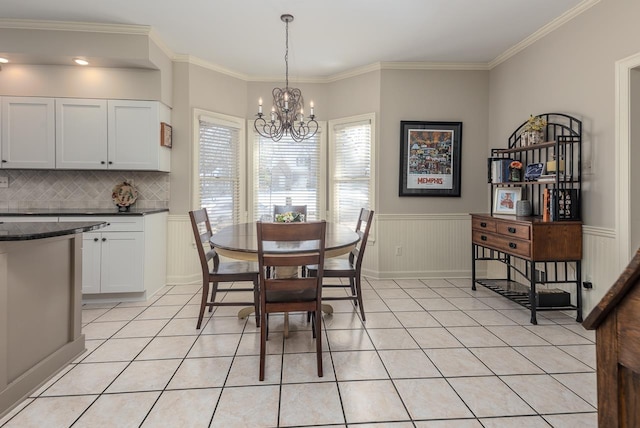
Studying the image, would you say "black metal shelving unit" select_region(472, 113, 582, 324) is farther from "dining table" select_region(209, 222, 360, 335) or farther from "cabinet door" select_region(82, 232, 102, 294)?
"cabinet door" select_region(82, 232, 102, 294)

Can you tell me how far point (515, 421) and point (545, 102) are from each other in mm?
3097

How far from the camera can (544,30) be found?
3436mm

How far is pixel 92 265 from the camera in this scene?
3.42 metres

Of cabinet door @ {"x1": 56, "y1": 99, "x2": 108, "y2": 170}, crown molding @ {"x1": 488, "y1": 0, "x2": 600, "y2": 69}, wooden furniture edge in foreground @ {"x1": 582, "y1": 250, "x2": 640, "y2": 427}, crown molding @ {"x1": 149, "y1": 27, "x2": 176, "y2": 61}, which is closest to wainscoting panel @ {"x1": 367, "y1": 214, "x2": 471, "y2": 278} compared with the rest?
crown molding @ {"x1": 488, "y1": 0, "x2": 600, "y2": 69}

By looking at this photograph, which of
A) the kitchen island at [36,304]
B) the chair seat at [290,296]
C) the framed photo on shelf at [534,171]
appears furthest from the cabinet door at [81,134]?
the framed photo on shelf at [534,171]

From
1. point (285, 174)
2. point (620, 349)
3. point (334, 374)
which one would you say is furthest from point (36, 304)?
point (285, 174)

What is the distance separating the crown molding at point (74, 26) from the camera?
329 cm

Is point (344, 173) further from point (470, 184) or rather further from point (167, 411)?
point (167, 411)

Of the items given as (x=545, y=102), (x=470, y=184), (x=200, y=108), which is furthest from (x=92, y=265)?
(x=545, y=102)

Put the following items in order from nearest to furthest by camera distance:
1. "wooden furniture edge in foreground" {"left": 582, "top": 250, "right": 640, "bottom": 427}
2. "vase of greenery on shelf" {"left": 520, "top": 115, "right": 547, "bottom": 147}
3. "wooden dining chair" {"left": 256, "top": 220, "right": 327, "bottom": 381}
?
1. "wooden furniture edge in foreground" {"left": 582, "top": 250, "right": 640, "bottom": 427}
2. "wooden dining chair" {"left": 256, "top": 220, "right": 327, "bottom": 381}
3. "vase of greenery on shelf" {"left": 520, "top": 115, "right": 547, "bottom": 147}

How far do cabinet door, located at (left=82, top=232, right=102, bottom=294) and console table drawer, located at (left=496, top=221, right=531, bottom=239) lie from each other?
401cm

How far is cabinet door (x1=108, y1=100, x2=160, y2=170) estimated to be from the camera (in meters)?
3.69

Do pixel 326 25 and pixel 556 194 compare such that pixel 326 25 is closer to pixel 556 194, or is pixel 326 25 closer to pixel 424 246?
pixel 556 194

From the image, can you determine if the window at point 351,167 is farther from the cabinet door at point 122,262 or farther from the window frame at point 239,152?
the cabinet door at point 122,262
